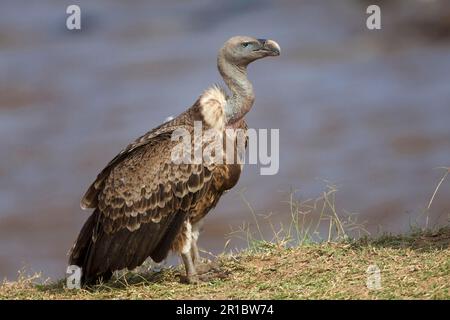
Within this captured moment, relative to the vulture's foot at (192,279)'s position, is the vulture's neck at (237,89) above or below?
above

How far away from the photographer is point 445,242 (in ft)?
35.2

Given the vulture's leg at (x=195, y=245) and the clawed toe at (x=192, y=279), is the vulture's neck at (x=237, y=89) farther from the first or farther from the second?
the clawed toe at (x=192, y=279)

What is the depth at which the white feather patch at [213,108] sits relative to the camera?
10016 millimetres

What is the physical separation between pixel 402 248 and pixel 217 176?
239 cm

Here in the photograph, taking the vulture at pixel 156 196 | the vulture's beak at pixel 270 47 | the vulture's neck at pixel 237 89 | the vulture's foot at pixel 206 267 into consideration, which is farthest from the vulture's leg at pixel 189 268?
the vulture's beak at pixel 270 47

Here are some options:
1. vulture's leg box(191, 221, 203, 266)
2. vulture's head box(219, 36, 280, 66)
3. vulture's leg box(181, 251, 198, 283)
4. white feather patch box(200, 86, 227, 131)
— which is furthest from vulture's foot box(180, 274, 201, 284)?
vulture's head box(219, 36, 280, 66)

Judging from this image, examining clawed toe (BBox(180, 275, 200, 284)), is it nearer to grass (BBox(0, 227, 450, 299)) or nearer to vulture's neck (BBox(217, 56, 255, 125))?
grass (BBox(0, 227, 450, 299))

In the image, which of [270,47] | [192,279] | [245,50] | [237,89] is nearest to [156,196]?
[192,279]

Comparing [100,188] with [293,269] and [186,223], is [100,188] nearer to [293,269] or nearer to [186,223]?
[186,223]

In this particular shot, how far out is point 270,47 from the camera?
410 inches

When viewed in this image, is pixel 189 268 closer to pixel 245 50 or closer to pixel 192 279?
pixel 192 279

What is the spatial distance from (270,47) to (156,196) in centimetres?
208
